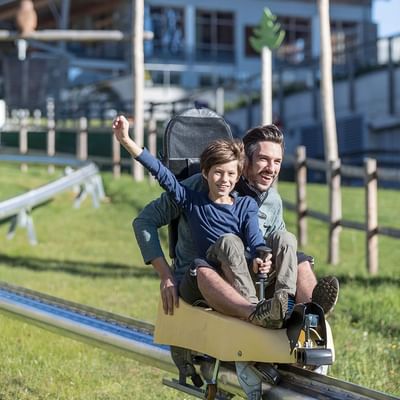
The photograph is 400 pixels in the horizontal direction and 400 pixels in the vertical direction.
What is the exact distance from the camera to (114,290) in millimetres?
8539

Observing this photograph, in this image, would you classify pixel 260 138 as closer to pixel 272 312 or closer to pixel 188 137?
pixel 188 137

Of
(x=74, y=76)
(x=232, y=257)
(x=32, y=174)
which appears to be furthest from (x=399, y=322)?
(x=74, y=76)

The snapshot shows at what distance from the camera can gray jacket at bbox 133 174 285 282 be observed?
4156 millimetres

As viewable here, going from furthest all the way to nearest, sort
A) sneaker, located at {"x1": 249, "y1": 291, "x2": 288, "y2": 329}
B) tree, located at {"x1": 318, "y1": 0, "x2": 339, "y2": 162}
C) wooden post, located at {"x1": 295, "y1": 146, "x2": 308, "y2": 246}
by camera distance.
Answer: tree, located at {"x1": 318, "y1": 0, "x2": 339, "y2": 162}, wooden post, located at {"x1": 295, "y1": 146, "x2": 308, "y2": 246}, sneaker, located at {"x1": 249, "y1": 291, "x2": 288, "y2": 329}

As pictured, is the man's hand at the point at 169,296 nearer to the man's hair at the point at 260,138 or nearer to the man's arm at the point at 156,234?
the man's arm at the point at 156,234

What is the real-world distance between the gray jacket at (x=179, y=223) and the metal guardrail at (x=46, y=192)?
6359 millimetres

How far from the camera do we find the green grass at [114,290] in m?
5.23

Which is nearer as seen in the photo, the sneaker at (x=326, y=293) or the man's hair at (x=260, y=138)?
the sneaker at (x=326, y=293)

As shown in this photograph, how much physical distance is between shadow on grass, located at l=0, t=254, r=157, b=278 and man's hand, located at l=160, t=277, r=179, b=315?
209 inches

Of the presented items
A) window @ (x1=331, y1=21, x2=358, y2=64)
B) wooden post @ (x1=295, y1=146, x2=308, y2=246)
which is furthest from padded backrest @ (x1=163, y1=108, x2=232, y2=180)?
window @ (x1=331, y1=21, x2=358, y2=64)

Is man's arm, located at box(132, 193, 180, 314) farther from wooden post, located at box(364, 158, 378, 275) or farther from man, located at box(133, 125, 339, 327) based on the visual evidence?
wooden post, located at box(364, 158, 378, 275)

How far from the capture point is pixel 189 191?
4.08m

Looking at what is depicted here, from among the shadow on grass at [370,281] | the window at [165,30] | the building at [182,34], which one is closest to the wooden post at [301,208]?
the shadow on grass at [370,281]

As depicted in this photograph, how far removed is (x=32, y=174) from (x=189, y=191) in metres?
14.7
